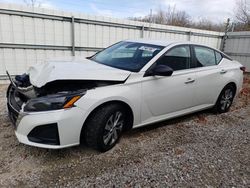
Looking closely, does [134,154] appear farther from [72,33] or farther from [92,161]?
[72,33]

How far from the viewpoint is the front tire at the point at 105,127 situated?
8.51 ft

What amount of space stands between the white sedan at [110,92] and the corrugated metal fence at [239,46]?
8.04m

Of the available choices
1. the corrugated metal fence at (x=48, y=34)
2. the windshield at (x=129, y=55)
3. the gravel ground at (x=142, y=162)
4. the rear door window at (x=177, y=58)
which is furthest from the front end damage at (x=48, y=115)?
the corrugated metal fence at (x=48, y=34)

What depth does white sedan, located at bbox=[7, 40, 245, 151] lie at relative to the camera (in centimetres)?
238

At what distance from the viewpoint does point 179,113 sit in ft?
12.0

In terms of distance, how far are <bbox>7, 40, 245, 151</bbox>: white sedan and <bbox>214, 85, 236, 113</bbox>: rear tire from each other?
14.6 inches

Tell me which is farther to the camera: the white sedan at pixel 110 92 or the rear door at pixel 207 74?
the rear door at pixel 207 74

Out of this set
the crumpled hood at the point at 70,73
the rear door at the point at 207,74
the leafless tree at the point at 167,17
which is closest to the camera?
the crumpled hood at the point at 70,73

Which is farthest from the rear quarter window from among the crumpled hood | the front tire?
the front tire

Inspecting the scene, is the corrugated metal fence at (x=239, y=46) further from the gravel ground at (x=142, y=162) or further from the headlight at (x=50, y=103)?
the headlight at (x=50, y=103)

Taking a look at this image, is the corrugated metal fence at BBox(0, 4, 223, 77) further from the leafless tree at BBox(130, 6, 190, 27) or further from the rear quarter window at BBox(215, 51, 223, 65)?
the leafless tree at BBox(130, 6, 190, 27)

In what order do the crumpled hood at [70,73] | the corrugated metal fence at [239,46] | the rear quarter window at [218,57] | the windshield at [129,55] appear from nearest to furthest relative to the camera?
the crumpled hood at [70,73] → the windshield at [129,55] → the rear quarter window at [218,57] → the corrugated metal fence at [239,46]

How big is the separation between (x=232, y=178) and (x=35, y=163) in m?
2.31

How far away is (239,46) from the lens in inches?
433
